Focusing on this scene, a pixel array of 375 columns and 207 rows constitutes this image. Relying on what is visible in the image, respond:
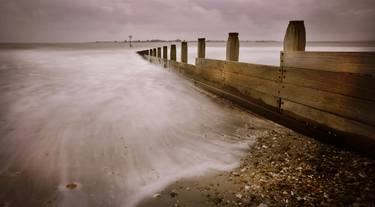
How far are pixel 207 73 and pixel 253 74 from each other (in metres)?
2.57

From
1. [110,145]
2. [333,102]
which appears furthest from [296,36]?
[110,145]

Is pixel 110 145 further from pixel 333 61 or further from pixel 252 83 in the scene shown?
pixel 333 61

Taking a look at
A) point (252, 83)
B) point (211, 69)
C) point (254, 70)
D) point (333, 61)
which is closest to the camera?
point (333, 61)

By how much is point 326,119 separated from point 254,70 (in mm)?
1923

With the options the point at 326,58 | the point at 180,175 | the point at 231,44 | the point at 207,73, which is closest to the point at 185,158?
the point at 180,175

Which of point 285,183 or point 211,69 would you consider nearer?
point 285,183

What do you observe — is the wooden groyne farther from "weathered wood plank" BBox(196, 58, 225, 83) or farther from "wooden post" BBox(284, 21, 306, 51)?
"weathered wood plank" BBox(196, 58, 225, 83)

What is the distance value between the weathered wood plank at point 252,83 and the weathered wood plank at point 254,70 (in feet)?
0.24

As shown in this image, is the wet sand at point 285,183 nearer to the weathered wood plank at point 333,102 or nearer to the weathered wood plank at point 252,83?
the weathered wood plank at point 333,102

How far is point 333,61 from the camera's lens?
3744 millimetres

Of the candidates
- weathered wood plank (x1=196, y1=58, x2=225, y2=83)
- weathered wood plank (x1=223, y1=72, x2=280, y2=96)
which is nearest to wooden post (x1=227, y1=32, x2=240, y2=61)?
weathered wood plank (x1=196, y1=58, x2=225, y2=83)

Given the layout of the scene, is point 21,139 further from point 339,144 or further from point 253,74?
point 339,144

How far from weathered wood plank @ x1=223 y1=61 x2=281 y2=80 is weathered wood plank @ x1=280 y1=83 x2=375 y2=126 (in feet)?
1.12

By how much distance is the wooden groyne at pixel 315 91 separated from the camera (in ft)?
10.9
